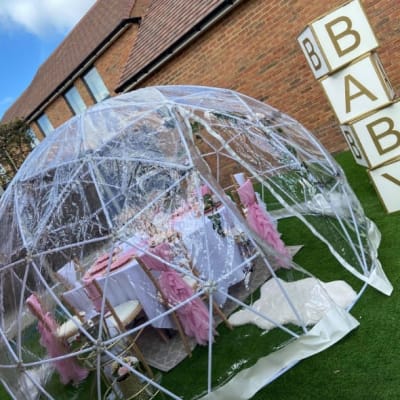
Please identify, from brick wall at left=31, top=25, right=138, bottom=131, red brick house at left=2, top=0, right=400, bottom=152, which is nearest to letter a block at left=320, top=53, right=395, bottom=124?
red brick house at left=2, top=0, right=400, bottom=152

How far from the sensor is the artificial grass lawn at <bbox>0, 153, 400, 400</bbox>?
2926 millimetres

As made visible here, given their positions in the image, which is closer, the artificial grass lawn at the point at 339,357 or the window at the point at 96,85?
the artificial grass lawn at the point at 339,357

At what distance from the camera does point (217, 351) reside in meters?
4.08

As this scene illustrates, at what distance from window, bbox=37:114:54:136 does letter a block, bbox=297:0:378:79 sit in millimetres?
16885

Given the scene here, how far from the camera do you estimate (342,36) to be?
448 cm

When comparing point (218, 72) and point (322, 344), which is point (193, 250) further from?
point (218, 72)

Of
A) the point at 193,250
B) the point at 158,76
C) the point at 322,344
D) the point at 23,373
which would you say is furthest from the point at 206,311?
the point at 158,76

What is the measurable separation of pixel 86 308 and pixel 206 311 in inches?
64.4

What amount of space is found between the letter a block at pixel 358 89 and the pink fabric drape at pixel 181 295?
112 inches

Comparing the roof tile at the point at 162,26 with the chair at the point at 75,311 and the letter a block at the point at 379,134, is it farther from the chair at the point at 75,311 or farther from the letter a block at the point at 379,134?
the chair at the point at 75,311

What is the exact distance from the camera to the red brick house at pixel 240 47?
7504 millimetres

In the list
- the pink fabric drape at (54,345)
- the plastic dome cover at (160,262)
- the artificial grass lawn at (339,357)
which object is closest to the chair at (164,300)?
the plastic dome cover at (160,262)

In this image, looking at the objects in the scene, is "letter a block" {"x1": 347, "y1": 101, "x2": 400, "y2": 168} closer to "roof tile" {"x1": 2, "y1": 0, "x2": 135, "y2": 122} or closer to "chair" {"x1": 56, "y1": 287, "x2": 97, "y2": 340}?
"chair" {"x1": 56, "y1": 287, "x2": 97, "y2": 340}

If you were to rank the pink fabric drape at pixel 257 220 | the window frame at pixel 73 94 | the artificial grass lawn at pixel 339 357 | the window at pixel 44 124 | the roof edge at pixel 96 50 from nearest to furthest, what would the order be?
the artificial grass lawn at pixel 339 357
the pink fabric drape at pixel 257 220
the roof edge at pixel 96 50
the window frame at pixel 73 94
the window at pixel 44 124
